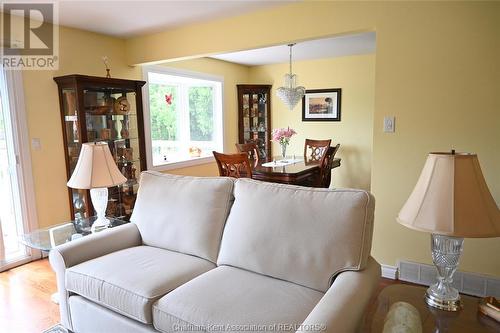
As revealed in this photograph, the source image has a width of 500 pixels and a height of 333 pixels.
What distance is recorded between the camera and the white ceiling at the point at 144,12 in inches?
110

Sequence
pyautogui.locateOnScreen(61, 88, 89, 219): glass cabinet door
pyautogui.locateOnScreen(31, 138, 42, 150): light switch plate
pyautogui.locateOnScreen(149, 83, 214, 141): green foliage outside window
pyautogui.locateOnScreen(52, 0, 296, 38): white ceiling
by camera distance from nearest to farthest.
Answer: pyautogui.locateOnScreen(52, 0, 296, 38): white ceiling
pyautogui.locateOnScreen(31, 138, 42, 150): light switch plate
pyautogui.locateOnScreen(61, 88, 89, 219): glass cabinet door
pyautogui.locateOnScreen(149, 83, 214, 141): green foliage outside window

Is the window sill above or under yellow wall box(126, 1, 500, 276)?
under

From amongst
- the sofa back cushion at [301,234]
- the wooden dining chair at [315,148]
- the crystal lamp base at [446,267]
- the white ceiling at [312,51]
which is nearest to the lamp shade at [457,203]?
the crystal lamp base at [446,267]

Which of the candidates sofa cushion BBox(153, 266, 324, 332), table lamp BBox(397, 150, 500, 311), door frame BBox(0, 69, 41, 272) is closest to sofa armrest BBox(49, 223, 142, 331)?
sofa cushion BBox(153, 266, 324, 332)

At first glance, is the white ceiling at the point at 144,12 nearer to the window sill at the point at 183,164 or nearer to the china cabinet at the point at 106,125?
the china cabinet at the point at 106,125

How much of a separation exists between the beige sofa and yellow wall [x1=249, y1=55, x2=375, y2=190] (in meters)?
3.69

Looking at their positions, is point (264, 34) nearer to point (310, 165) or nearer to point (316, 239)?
point (310, 165)

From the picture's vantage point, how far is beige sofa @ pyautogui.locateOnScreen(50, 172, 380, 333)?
138 centimetres

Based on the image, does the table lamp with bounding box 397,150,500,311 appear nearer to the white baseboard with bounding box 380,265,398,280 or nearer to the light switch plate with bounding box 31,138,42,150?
the white baseboard with bounding box 380,265,398,280

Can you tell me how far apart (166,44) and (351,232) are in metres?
3.10

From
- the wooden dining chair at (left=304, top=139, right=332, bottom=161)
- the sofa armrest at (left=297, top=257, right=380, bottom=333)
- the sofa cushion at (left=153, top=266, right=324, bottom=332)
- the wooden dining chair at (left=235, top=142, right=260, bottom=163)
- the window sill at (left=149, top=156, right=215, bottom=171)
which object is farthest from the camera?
the wooden dining chair at (left=304, top=139, right=332, bottom=161)

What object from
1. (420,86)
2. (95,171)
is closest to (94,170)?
(95,171)

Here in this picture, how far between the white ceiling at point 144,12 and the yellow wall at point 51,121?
222 millimetres

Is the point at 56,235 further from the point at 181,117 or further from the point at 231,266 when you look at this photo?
the point at 181,117
